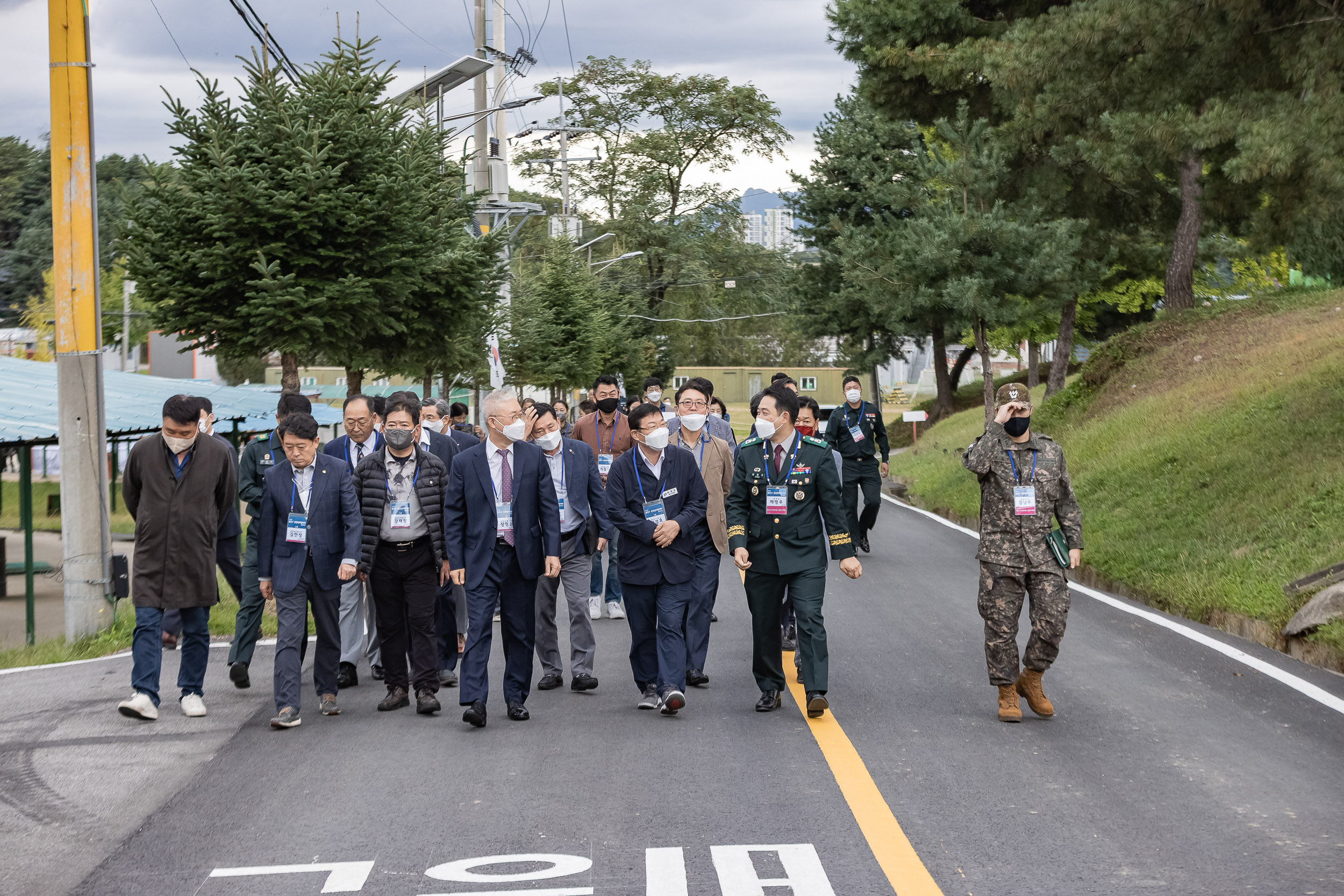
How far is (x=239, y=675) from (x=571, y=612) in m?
2.25

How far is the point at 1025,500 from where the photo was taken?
727 cm

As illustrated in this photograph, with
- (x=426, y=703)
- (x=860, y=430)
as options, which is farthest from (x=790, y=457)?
(x=860, y=430)

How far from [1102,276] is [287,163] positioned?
83.3 ft

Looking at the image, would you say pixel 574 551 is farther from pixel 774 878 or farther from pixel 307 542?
pixel 774 878

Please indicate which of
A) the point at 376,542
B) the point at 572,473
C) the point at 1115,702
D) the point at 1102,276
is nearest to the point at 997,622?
the point at 1115,702

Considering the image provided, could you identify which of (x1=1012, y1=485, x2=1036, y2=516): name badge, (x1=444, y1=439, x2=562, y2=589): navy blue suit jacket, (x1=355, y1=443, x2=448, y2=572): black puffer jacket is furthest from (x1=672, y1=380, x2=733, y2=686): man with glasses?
(x1=1012, y1=485, x2=1036, y2=516): name badge

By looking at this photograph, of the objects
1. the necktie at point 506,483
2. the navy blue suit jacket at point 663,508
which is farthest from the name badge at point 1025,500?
the necktie at point 506,483

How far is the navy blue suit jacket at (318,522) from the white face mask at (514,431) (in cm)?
101

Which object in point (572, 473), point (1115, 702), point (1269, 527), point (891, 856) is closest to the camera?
point (891, 856)

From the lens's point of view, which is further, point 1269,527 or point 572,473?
point 1269,527

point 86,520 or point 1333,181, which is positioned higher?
point 1333,181

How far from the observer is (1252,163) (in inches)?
473

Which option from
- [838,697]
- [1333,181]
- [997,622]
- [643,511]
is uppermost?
[1333,181]

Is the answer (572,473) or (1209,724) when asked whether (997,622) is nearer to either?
(1209,724)
